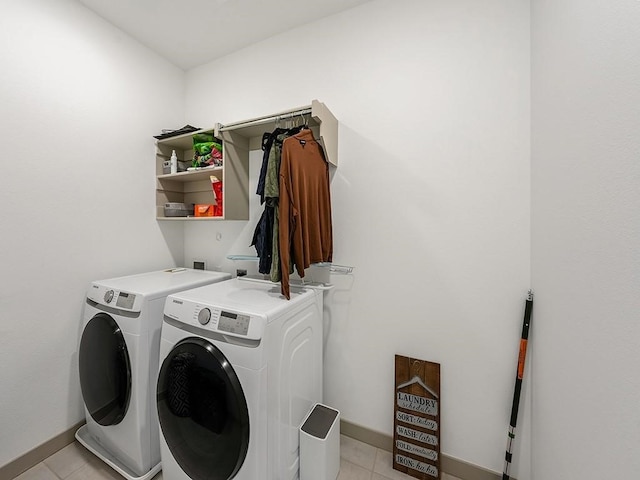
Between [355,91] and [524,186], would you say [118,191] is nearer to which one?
[355,91]

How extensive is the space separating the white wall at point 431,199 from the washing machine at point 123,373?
3.47 ft

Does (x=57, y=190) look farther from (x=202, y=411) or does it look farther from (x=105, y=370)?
(x=202, y=411)

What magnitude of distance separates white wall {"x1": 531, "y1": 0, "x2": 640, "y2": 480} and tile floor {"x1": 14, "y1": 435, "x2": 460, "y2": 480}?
0.74m

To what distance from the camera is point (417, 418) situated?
1366 mm

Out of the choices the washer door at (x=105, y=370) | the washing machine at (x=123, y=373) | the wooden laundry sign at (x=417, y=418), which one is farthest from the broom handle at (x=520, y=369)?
the washer door at (x=105, y=370)

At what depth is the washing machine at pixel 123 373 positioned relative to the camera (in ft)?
4.11

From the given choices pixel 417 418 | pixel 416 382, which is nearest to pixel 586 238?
pixel 416 382

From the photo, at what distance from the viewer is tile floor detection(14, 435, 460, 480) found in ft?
4.30

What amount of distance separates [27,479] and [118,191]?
174 cm

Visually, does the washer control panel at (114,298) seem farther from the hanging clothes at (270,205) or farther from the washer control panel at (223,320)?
the hanging clothes at (270,205)

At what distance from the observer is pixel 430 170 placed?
1.38 meters

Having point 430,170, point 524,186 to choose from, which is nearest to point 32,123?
point 430,170

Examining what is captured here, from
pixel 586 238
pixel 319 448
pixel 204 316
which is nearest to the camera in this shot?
pixel 586 238

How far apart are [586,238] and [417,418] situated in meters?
1.23
